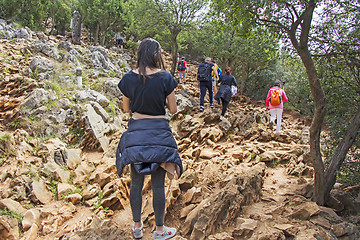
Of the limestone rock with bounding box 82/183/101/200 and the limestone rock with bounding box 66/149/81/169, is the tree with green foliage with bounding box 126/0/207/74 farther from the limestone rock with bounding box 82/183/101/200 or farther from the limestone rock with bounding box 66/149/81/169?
the limestone rock with bounding box 82/183/101/200

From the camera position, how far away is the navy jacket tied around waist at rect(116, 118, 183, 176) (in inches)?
91.6

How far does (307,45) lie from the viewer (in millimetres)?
4031

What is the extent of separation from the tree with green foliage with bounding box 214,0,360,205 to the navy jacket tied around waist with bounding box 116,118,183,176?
3.08 m

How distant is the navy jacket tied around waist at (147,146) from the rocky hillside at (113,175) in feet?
3.59

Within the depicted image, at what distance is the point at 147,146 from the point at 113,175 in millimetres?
2745

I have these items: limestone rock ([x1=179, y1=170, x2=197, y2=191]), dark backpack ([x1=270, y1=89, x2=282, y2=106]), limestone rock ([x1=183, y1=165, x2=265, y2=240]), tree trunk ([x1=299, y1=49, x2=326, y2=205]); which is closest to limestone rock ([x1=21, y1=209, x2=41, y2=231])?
limestone rock ([x1=183, y1=165, x2=265, y2=240])

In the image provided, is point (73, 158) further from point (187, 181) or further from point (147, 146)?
point (147, 146)

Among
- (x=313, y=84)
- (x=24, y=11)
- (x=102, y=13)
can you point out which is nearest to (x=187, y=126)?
(x=313, y=84)

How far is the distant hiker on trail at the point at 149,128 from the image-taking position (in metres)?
Answer: 2.35

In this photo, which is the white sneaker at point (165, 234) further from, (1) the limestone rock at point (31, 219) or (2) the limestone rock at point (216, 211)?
(1) the limestone rock at point (31, 219)

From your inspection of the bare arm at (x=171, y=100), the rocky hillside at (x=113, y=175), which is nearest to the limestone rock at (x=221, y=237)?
the rocky hillside at (x=113, y=175)

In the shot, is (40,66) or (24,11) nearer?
(40,66)

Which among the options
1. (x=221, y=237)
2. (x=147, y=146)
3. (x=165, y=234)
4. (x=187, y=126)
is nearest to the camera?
(x=147, y=146)

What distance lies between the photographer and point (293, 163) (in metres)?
6.59
